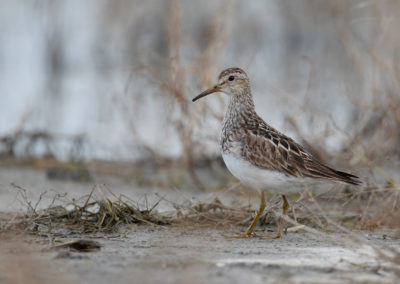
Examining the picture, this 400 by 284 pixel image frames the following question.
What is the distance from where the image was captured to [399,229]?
17.7ft

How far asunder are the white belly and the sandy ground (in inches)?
16.0

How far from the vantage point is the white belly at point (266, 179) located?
5629mm

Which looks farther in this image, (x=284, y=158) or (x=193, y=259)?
(x=284, y=158)

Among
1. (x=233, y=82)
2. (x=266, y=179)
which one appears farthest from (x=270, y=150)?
(x=233, y=82)

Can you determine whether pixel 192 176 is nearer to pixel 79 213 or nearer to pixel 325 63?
pixel 79 213

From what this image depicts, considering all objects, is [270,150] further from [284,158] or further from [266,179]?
[266,179]

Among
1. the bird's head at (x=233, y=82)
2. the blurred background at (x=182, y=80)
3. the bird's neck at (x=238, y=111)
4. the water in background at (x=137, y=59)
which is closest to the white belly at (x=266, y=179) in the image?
the bird's neck at (x=238, y=111)

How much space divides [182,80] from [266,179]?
9.17 ft

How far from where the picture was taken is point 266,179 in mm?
5648

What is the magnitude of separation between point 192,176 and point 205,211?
8.33ft

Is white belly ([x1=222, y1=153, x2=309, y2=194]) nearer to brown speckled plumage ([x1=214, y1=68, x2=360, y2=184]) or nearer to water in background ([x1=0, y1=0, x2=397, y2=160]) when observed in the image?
brown speckled plumage ([x1=214, y1=68, x2=360, y2=184])

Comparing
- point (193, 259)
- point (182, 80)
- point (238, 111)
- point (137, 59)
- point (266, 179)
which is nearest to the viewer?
point (193, 259)

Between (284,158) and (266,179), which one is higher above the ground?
(284,158)

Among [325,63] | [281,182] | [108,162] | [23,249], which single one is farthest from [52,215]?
[325,63]
